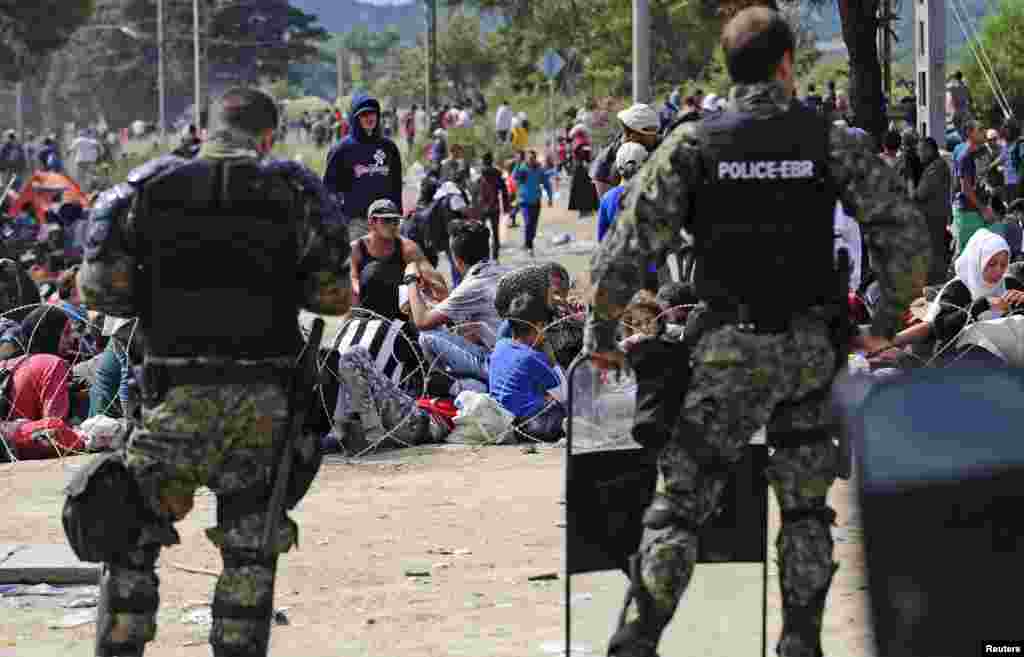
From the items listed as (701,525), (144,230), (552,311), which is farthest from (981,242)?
(144,230)

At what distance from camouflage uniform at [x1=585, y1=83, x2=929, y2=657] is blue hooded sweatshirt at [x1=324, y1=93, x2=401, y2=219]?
709cm

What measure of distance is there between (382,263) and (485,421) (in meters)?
1.30

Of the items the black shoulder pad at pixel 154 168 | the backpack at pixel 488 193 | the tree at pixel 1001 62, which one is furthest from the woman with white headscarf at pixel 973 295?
the tree at pixel 1001 62

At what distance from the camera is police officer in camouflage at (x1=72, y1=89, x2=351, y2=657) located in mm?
5500

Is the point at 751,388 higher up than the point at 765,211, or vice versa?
the point at 765,211

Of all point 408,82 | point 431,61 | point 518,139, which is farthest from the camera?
point 408,82

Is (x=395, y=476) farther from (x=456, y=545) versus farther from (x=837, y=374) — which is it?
(x=837, y=374)

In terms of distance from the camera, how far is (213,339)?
5543mm

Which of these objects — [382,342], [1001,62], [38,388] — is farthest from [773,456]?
[1001,62]

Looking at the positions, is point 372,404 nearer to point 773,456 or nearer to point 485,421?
point 485,421

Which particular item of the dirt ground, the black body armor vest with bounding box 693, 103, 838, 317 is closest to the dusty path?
the dirt ground

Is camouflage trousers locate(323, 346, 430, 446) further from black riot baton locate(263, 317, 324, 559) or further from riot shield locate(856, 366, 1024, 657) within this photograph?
riot shield locate(856, 366, 1024, 657)

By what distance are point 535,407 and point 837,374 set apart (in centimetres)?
511

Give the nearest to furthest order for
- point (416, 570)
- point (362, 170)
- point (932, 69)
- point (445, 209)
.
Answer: point (416, 570)
point (362, 170)
point (932, 69)
point (445, 209)
